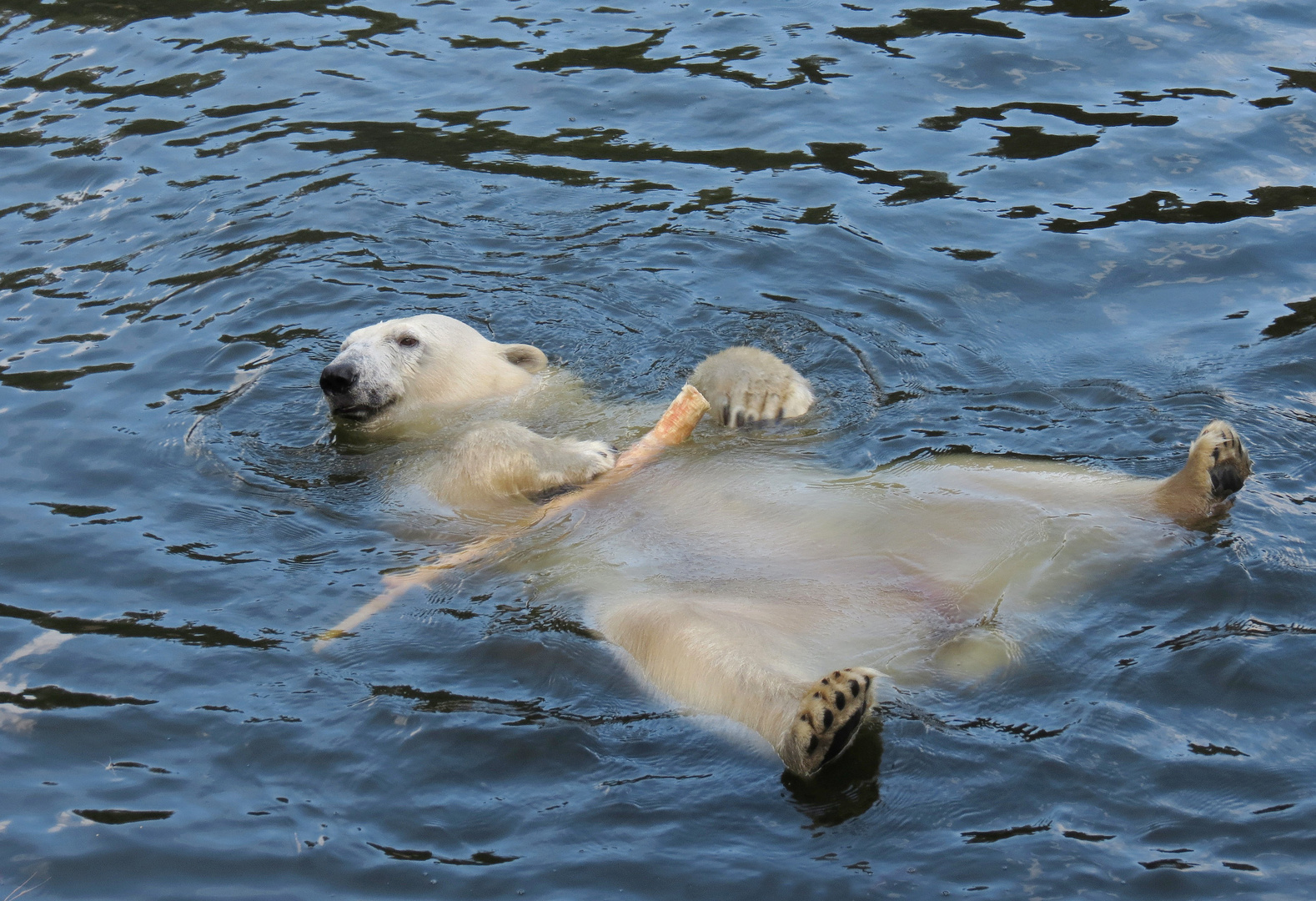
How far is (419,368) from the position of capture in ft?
20.2

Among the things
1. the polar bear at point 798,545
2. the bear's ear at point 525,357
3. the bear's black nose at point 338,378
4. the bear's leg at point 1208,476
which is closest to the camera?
the polar bear at point 798,545

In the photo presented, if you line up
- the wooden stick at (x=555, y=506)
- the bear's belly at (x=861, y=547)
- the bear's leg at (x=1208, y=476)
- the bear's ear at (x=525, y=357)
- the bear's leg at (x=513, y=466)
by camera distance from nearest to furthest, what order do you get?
the bear's belly at (x=861, y=547) → the bear's leg at (x=1208, y=476) → the wooden stick at (x=555, y=506) → the bear's leg at (x=513, y=466) → the bear's ear at (x=525, y=357)

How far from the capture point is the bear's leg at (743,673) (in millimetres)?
3549

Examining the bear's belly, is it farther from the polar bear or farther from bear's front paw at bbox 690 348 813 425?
bear's front paw at bbox 690 348 813 425

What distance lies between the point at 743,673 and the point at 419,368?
291cm

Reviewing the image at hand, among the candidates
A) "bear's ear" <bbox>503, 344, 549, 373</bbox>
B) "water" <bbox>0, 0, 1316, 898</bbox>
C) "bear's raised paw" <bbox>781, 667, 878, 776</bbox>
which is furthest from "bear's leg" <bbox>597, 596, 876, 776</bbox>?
"bear's ear" <bbox>503, 344, 549, 373</bbox>

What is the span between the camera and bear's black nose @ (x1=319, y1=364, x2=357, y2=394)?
5.84m

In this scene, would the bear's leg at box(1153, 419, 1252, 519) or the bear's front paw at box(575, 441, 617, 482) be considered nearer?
the bear's leg at box(1153, 419, 1252, 519)

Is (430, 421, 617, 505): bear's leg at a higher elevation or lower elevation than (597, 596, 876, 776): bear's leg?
higher

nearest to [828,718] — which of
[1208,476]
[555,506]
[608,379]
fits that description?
[1208,476]

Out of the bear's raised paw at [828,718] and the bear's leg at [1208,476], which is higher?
the bear's leg at [1208,476]

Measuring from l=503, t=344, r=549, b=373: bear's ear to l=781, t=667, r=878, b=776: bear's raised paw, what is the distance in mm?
3238

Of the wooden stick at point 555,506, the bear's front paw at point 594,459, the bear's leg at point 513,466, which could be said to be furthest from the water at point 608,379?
the bear's front paw at point 594,459

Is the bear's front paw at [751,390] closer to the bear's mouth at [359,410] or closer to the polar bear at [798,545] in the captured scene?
the polar bear at [798,545]
